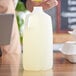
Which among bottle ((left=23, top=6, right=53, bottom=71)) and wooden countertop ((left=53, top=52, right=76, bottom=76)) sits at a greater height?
bottle ((left=23, top=6, right=53, bottom=71))

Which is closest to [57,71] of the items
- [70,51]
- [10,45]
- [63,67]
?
[63,67]

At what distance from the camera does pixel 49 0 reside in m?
1.73

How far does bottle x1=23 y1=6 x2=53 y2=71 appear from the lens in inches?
45.9

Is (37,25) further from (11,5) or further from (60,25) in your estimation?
(60,25)

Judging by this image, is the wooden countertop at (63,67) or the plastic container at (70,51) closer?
the wooden countertop at (63,67)

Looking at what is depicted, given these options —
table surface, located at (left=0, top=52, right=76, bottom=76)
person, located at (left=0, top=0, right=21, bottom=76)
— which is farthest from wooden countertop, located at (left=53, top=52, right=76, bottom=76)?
person, located at (left=0, top=0, right=21, bottom=76)

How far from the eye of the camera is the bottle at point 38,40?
117 cm

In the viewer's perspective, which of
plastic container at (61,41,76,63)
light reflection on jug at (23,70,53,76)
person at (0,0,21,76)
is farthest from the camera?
person at (0,0,21,76)

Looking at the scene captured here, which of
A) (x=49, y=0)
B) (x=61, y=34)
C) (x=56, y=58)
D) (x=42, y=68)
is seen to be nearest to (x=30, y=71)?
(x=42, y=68)

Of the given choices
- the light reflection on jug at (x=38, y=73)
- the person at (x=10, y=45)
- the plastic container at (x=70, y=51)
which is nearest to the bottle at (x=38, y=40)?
the light reflection on jug at (x=38, y=73)

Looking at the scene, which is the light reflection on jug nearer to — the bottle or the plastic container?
the bottle

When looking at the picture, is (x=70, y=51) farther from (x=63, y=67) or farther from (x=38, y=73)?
(x=38, y=73)

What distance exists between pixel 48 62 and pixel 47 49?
0.06 metres

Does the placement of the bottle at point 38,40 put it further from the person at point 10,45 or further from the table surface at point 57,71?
the person at point 10,45
